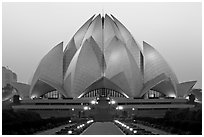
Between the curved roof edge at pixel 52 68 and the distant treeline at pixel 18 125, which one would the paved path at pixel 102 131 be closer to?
the distant treeline at pixel 18 125

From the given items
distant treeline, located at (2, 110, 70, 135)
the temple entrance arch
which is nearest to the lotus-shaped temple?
the temple entrance arch

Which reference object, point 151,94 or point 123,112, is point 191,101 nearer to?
point 151,94

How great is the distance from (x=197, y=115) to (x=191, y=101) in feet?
62.7

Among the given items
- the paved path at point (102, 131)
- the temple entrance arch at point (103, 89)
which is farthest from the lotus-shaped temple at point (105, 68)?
the paved path at point (102, 131)

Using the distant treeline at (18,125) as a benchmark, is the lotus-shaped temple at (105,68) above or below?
above

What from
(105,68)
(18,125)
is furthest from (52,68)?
(18,125)

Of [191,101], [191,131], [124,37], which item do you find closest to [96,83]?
[124,37]

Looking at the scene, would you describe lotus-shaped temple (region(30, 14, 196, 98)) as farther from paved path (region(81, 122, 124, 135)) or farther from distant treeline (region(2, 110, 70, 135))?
paved path (region(81, 122, 124, 135))

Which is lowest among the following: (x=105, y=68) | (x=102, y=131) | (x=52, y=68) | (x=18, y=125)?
→ (x=102, y=131)

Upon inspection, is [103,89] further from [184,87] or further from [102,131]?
[102,131]

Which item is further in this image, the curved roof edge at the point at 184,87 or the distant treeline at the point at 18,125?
the curved roof edge at the point at 184,87

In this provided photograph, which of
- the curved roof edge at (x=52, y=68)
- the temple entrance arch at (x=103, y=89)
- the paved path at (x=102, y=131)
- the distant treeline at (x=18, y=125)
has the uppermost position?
the curved roof edge at (x=52, y=68)

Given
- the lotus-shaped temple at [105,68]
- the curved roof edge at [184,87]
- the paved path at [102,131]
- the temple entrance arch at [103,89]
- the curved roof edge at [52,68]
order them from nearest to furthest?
the paved path at [102,131], the lotus-shaped temple at [105,68], the temple entrance arch at [103,89], the curved roof edge at [52,68], the curved roof edge at [184,87]

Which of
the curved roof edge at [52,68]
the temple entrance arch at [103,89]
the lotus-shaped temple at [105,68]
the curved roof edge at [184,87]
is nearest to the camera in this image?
the lotus-shaped temple at [105,68]
